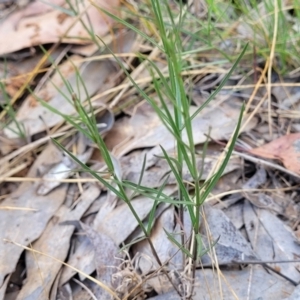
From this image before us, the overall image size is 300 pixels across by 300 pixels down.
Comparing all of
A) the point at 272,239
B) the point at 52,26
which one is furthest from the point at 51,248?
the point at 52,26

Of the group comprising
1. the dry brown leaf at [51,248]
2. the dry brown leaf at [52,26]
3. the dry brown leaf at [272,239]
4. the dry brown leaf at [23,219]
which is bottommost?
the dry brown leaf at [272,239]

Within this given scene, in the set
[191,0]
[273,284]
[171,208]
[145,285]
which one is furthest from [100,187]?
[191,0]

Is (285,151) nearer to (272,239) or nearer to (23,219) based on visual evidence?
(272,239)

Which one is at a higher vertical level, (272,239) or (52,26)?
(52,26)

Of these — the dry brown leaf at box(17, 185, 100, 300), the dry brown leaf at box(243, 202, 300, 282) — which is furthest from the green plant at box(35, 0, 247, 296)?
the dry brown leaf at box(17, 185, 100, 300)

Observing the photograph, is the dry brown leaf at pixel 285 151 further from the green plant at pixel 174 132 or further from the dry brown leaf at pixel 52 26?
the dry brown leaf at pixel 52 26

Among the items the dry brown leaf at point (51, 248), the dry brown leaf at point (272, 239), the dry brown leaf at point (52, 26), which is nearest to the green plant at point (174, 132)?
the dry brown leaf at point (272, 239)

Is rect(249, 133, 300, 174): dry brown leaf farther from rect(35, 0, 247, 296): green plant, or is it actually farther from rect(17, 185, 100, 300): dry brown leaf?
rect(17, 185, 100, 300): dry brown leaf
